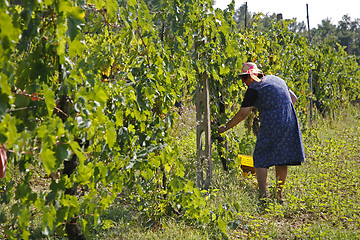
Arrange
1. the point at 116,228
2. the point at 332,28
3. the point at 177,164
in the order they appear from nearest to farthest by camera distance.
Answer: the point at 177,164 → the point at 116,228 → the point at 332,28

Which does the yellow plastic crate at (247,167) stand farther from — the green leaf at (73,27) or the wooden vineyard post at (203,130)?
the green leaf at (73,27)

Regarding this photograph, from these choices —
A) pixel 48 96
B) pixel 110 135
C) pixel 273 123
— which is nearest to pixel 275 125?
pixel 273 123

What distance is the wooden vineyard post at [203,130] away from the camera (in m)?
3.71

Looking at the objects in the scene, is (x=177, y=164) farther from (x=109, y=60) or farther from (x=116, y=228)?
(x=109, y=60)

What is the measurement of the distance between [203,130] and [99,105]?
1969 mm

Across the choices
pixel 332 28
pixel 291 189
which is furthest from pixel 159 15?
pixel 332 28

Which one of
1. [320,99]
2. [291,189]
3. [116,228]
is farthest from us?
[320,99]

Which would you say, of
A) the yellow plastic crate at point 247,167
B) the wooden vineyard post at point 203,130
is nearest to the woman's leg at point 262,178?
the wooden vineyard post at point 203,130

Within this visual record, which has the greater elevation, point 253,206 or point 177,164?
point 177,164

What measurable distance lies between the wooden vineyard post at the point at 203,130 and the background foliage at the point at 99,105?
15 centimetres

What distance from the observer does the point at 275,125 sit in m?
3.68

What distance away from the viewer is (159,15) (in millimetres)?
3738

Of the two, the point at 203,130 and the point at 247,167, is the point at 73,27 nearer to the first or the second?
the point at 203,130

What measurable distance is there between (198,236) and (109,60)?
1653mm
